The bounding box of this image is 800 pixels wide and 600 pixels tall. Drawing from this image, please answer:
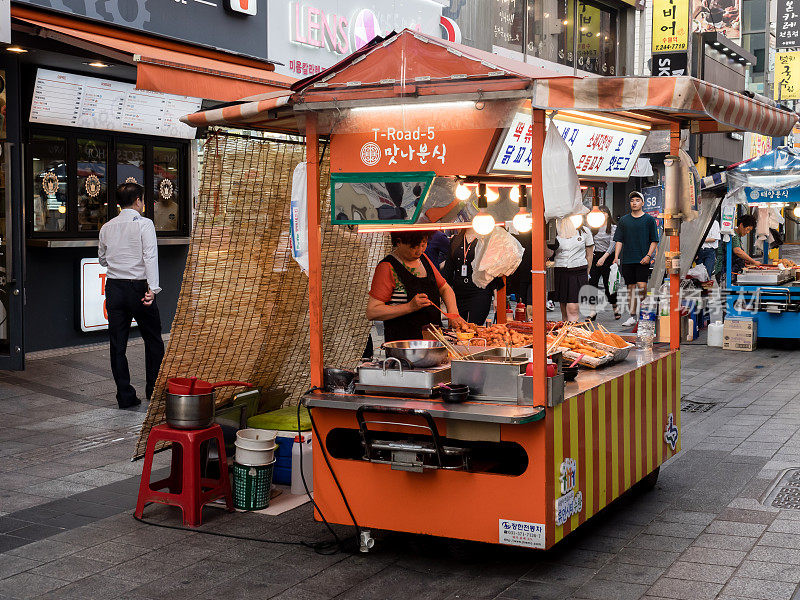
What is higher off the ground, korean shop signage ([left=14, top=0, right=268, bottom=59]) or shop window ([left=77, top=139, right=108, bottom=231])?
korean shop signage ([left=14, top=0, right=268, bottom=59])

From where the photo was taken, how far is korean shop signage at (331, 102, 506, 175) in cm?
508

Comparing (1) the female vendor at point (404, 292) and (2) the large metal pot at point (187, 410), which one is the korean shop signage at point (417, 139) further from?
(2) the large metal pot at point (187, 410)

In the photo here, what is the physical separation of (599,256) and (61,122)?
1031cm

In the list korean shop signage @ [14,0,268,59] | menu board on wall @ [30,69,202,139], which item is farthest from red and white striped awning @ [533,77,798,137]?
menu board on wall @ [30,69,202,139]

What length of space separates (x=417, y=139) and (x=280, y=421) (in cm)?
261

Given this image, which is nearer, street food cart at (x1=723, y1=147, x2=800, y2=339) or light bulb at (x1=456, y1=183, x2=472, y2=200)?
light bulb at (x1=456, y1=183, x2=472, y2=200)

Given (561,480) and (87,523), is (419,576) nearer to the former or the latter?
(561,480)

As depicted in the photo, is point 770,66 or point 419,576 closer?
point 419,576

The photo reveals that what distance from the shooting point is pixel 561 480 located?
17.0 feet

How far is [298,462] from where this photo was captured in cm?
659

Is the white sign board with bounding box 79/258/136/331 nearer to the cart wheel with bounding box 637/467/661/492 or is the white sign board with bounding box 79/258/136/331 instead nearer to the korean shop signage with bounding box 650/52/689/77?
the cart wheel with bounding box 637/467/661/492

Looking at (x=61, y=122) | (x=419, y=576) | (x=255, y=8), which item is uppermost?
(x=255, y=8)

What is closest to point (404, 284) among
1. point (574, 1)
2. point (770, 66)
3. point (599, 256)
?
point (599, 256)

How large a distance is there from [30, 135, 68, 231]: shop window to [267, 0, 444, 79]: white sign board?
136 inches
